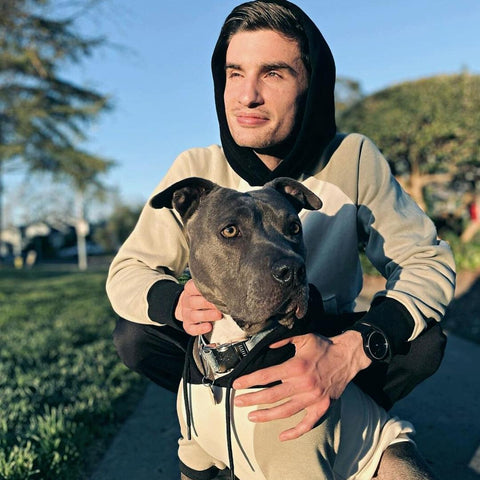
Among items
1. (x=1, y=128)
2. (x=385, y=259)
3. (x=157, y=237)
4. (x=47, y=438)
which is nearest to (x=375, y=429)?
(x=385, y=259)

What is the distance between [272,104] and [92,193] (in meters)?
15.9

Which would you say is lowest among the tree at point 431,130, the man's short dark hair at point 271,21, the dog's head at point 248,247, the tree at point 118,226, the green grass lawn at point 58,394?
the tree at point 118,226

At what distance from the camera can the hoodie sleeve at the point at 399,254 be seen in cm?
241

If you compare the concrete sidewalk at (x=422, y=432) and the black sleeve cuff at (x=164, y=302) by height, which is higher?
the black sleeve cuff at (x=164, y=302)

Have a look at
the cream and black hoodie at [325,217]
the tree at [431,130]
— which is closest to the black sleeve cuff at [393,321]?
the cream and black hoodie at [325,217]

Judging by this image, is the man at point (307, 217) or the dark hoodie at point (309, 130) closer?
the man at point (307, 217)

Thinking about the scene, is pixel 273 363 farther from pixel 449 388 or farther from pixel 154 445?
pixel 449 388

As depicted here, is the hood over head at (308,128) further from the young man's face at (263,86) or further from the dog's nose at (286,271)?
the dog's nose at (286,271)

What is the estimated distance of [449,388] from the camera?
4.77m

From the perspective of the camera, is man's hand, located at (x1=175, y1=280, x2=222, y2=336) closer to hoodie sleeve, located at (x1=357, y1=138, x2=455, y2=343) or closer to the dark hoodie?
hoodie sleeve, located at (x1=357, y1=138, x2=455, y2=343)

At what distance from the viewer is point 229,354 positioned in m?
2.16

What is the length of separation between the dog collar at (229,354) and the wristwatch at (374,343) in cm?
46

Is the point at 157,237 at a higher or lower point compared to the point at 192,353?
higher

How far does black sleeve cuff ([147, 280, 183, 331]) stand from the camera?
246 centimetres
